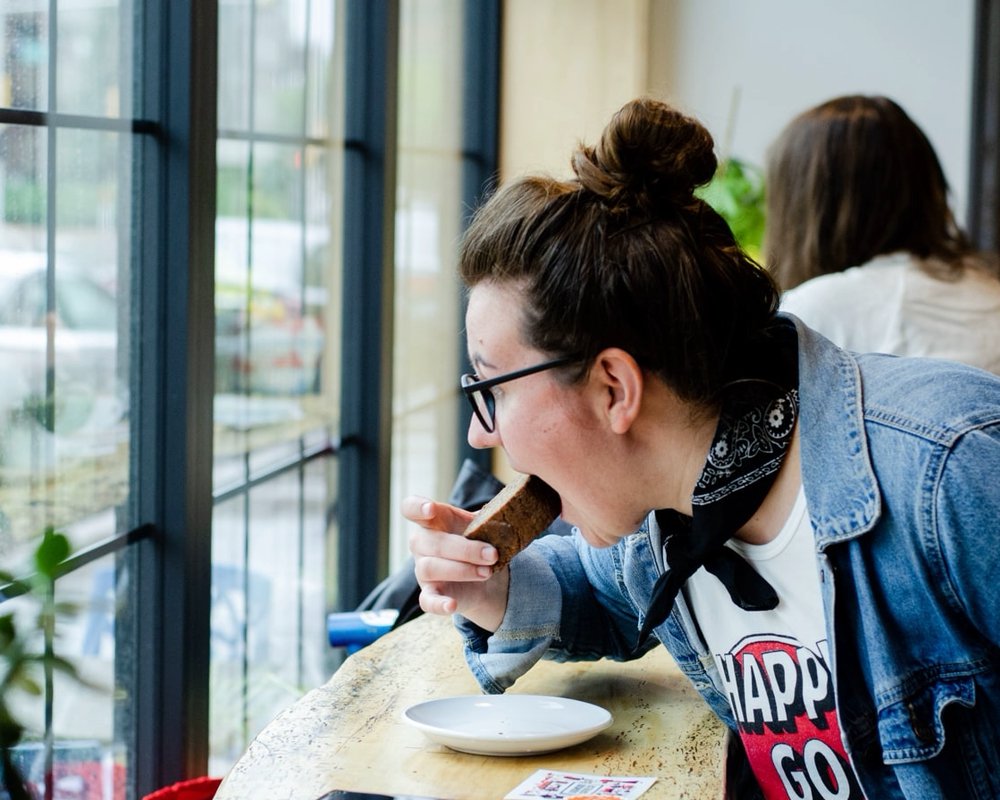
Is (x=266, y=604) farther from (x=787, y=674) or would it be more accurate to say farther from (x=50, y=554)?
(x=787, y=674)

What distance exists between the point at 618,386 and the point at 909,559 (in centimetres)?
33

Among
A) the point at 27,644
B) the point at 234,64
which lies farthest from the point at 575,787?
the point at 234,64

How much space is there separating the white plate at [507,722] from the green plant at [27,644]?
482 mm

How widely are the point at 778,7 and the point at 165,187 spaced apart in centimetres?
363

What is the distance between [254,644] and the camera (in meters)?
2.56

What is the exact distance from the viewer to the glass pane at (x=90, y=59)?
5.71 ft

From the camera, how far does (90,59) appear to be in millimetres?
1820

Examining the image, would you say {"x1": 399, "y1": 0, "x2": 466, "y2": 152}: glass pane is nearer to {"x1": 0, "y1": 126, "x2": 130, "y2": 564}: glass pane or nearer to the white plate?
{"x1": 0, "y1": 126, "x2": 130, "y2": 564}: glass pane

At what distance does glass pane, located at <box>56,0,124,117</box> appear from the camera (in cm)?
174

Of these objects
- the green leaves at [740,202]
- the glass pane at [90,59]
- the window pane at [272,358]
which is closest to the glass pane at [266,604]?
the window pane at [272,358]

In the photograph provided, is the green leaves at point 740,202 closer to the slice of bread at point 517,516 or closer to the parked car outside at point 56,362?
the parked car outside at point 56,362

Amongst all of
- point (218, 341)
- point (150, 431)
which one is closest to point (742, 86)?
point (218, 341)

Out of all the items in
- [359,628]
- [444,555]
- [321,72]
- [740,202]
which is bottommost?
[359,628]

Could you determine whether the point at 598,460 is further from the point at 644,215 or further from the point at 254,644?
the point at 254,644
